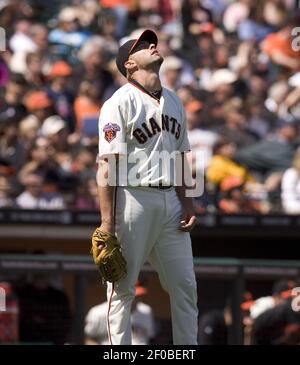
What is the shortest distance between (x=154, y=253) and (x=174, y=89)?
7580 millimetres

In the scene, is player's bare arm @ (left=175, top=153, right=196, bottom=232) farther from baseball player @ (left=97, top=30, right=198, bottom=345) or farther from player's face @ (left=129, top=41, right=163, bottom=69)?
player's face @ (left=129, top=41, right=163, bottom=69)

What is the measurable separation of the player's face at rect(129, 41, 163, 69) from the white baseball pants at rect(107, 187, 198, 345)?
682 millimetres

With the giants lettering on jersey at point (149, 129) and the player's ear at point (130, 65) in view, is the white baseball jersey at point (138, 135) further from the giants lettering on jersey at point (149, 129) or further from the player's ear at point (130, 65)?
the player's ear at point (130, 65)

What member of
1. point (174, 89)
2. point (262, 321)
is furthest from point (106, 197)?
point (174, 89)

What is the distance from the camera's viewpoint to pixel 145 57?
6.56 meters

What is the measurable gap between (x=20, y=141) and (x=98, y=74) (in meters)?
2.08

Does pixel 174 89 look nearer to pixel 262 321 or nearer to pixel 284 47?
pixel 284 47

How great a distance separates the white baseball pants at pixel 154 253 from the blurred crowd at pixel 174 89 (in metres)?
4.73

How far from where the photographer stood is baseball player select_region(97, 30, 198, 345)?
6406 millimetres

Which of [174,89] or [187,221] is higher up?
[174,89]

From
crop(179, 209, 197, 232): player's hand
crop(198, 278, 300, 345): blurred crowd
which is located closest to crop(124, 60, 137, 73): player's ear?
crop(179, 209, 197, 232): player's hand
